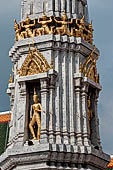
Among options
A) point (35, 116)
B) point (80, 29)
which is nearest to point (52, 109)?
point (35, 116)

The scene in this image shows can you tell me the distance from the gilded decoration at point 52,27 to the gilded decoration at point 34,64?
877mm

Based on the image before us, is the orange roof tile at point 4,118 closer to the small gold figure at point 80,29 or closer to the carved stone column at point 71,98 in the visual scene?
the small gold figure at point 80,29

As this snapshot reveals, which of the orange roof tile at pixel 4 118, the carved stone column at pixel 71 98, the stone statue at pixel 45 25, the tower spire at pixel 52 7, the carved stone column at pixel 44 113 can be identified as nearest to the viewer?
the carved stone column at pixel 44 113

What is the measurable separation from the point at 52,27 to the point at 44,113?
340 centimetres

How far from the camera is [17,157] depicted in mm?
14602

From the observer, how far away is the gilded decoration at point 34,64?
1584cm

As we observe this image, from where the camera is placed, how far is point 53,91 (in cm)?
1550

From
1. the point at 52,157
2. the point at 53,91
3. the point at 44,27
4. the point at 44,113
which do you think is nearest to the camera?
the point at 52,157

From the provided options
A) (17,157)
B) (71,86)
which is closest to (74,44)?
(71,86)

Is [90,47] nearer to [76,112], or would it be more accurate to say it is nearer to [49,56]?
[49,56]

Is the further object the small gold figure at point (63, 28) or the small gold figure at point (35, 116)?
the small gold figure at point (63, 28)

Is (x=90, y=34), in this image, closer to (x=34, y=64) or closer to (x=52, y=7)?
(x=52, y=7)

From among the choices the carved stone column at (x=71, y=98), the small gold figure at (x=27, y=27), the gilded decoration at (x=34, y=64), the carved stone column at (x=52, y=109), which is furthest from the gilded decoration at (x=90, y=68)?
the small gold figure at (x=27, y=27)

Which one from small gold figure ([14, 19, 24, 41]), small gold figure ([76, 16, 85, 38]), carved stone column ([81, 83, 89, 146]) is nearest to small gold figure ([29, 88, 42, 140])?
carved stone column ([81, 83, 89, 146])
